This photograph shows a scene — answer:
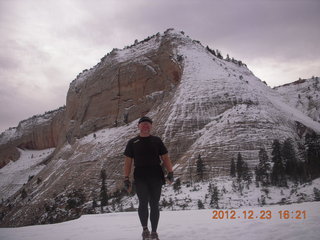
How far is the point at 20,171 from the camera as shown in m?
92.0

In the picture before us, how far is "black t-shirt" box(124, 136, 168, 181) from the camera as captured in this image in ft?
19.8

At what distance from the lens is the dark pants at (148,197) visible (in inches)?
232

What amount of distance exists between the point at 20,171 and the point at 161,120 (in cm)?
5812

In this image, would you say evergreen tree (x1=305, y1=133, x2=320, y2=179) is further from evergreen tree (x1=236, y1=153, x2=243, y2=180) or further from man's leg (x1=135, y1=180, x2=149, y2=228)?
man's leg (x1=135, y1=180, x2=149, y2=228)

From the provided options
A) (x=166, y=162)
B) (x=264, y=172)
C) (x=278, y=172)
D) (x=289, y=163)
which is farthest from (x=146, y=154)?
(x=289, y=163)

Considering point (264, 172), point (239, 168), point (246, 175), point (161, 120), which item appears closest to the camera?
point (264, 172)

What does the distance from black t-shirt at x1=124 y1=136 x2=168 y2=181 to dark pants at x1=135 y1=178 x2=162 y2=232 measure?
140 mm

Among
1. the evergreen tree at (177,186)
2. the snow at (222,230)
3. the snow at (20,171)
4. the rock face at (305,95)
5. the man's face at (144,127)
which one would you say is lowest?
the snow at (222,230)

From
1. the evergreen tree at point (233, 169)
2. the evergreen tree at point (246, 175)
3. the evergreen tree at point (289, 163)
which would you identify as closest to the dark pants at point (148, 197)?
the evergreen tree at point (246, 175)

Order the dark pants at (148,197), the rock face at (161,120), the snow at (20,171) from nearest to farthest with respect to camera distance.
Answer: the dark pants at (148,197), the rock face at (161,120), the snow at (20,171)

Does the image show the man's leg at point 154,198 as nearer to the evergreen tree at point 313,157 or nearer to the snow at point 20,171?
the evergreen tree at point 313,157

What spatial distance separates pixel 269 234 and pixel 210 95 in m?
44.6

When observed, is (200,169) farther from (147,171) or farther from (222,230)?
(147,171)

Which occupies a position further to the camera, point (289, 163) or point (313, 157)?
point (313, 157)
